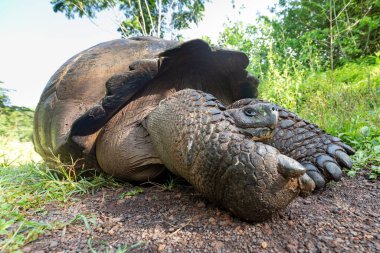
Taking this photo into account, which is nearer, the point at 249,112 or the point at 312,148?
the point at 249,112

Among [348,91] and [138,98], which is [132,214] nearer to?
[138,98]

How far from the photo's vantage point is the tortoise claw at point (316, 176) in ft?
4.30

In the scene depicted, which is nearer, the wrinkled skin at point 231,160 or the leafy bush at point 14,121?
the wrinkled skin at point 231,160

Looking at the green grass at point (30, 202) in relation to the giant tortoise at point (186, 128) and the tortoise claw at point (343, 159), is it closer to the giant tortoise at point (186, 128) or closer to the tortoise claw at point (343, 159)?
the giant tortoise at point (186, 128)

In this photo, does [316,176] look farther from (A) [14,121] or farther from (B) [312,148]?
(A) [14,121]

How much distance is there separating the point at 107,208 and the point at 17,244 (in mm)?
442

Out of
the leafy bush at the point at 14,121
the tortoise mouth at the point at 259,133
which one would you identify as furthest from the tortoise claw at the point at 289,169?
the leafy bush at the point at 14,121

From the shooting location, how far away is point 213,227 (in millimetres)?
1063

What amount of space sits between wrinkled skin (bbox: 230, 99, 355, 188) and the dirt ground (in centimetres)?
11

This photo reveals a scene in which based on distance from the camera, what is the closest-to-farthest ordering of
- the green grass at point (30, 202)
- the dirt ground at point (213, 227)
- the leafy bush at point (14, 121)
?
the dirt ground at point (213, 227) < the green grass at point (30, 202) < the leafy bush at point (14, 121)

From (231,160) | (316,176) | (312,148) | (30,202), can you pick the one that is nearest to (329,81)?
(312,148)

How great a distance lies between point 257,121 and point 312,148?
626mm

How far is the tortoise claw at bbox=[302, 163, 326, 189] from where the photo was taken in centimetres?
131

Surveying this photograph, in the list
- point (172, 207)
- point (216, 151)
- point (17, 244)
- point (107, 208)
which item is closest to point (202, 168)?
point (216, 151)
